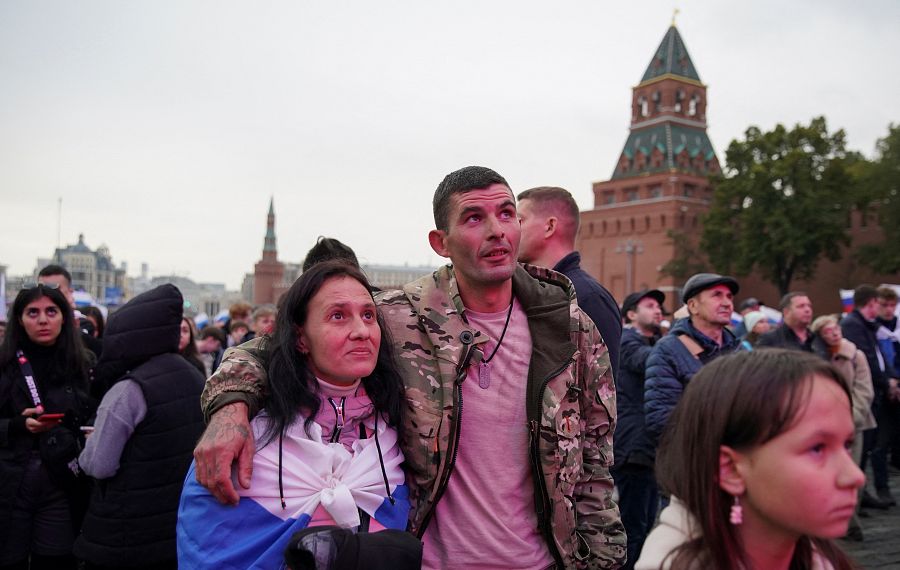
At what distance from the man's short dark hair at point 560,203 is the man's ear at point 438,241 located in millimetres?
1408

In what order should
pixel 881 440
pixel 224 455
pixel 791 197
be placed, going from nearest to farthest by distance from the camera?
pixel 224 455 → pixel 881 440 → pixel 791 197

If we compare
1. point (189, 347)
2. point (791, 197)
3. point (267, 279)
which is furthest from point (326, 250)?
point (267, 279)

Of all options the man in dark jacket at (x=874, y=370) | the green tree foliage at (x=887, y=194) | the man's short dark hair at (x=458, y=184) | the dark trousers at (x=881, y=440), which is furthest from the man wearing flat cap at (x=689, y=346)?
the green tree foliage at (x=887, y=194)

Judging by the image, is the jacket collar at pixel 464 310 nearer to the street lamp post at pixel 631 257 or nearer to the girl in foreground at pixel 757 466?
the girl in foreground at pixel 757 466

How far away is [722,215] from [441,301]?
43807mm

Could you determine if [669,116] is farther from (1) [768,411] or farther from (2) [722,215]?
(1) [768,411]

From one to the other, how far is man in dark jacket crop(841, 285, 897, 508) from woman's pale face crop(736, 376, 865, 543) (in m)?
7.13

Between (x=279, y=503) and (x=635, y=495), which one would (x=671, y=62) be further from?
(x=279, y=503)

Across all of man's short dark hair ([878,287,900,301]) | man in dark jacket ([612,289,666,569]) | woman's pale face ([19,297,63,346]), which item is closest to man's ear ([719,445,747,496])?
man in dark jacket ([612,289,666,569])

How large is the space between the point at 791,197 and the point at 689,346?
39.5 metres

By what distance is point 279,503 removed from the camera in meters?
2.07

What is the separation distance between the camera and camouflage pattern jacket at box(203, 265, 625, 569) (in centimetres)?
241

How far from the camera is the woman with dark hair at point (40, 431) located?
3977 mm

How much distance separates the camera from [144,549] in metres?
3.52
